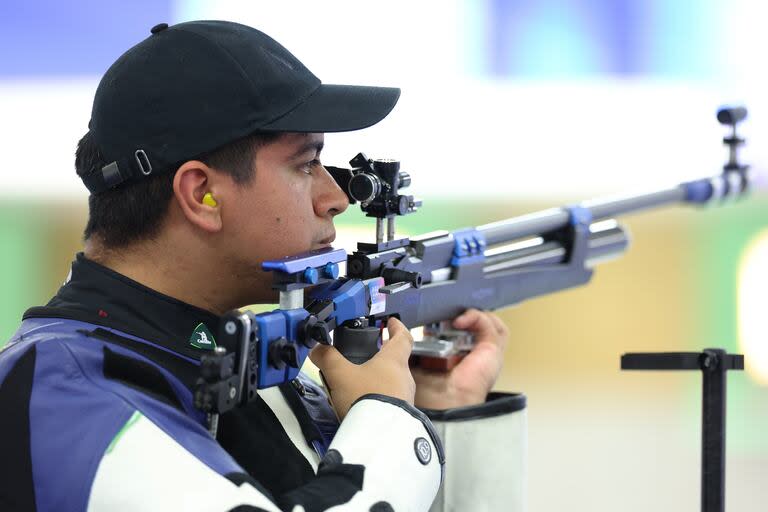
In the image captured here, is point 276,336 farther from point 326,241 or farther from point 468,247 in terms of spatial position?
point 468,247

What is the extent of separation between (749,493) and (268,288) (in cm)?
222

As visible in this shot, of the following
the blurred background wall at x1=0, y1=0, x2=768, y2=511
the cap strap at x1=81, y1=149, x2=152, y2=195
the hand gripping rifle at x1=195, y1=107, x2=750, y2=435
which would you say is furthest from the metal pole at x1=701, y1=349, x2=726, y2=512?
the blurred background wall at x1=0, y1=0, x2=768, y2=511

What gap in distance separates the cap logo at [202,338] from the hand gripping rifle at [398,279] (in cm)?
12

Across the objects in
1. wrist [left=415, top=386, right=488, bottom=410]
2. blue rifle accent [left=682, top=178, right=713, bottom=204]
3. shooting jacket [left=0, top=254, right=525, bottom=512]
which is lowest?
wrist [left=415, top=386, right=488, bottom=410]

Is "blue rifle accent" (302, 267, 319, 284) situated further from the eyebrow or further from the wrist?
the wrist

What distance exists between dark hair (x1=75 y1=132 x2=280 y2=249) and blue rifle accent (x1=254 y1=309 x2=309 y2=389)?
0.18 metres

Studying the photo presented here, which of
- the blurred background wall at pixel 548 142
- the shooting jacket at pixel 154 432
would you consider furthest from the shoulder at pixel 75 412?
the blurred background wall at pixel 548 142

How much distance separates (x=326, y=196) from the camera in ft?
4.60

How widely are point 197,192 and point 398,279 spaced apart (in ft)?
1.44

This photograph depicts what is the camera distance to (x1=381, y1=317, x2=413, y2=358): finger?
1.43 meters

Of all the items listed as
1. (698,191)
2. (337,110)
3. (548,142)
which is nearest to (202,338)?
(337,110)

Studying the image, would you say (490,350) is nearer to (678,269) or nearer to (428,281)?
(428,281)

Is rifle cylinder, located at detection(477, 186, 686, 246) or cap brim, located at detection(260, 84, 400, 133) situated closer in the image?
cap brim, located at detection(260, 84, 400, 133)

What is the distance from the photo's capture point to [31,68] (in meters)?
3.95
